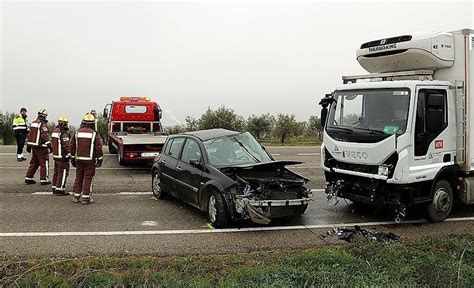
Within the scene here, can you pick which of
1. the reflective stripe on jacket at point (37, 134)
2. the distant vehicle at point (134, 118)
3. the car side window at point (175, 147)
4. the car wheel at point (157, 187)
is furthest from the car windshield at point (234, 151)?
the distant vehicle at point (134, 118)

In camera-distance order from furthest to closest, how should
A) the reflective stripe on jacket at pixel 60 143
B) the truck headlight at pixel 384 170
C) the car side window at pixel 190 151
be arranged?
the reflective stripe on jacket at pixel 60 143, the car side window at pixel 190 151, the truck headlight at pixel 384 170

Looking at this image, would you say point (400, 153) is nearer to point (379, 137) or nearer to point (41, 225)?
point (379, 137)

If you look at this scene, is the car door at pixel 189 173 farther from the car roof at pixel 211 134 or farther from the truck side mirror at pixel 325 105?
the truck side mirror at pixel 325 105

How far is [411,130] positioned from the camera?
6844 millimetres

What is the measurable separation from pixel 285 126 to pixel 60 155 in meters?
26.1

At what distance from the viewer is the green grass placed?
→ 169 inches

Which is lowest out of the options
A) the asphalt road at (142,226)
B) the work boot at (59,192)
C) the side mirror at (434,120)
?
the asphalt road at (142,226)

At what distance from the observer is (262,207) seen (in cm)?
671

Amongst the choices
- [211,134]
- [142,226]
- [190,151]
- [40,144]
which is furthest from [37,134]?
[142,226]

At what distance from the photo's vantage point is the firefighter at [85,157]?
8727mm

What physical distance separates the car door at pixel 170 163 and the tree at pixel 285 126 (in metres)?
24.8

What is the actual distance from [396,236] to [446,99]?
105 inches

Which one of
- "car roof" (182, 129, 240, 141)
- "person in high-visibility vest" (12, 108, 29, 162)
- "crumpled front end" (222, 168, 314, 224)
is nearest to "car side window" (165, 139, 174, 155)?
"car roof" (182, 129, 240, 141)

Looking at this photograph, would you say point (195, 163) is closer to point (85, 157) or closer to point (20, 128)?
point (85, 157)
